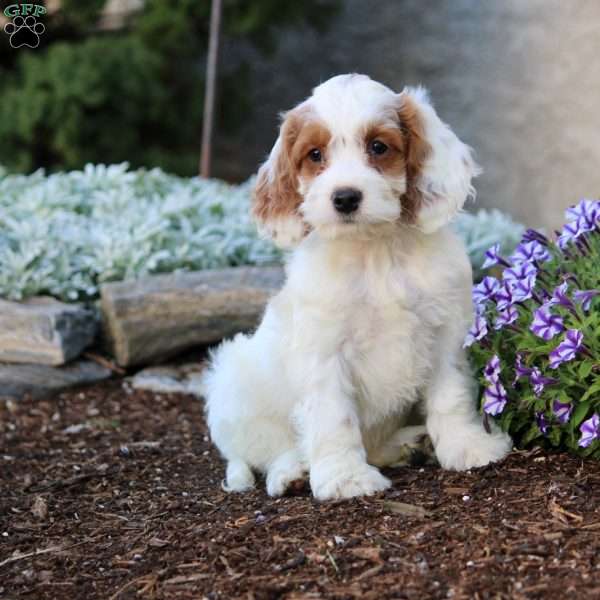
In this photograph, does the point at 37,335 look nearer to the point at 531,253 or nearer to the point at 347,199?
the point at 347,199


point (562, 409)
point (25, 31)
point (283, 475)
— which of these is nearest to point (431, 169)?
point (562, 409)

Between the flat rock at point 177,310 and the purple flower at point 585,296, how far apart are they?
289 centimetres

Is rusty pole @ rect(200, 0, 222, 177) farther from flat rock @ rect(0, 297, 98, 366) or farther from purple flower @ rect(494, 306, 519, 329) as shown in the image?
purple flower @ rect(494, 306, 519, 329)

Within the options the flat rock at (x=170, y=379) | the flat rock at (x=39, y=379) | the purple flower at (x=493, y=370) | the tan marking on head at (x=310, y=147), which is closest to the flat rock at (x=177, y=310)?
the flat rock at (x=170, y=379)

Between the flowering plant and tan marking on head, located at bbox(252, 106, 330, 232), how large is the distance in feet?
2.95

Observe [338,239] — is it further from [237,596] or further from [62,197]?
[62,197]

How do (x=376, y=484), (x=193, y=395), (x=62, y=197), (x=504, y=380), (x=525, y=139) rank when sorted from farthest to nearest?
(x=525, y=139) < (x=62, y=197) < (x=193, y=395) < (x=504, y=380) < (x=376, y=484)

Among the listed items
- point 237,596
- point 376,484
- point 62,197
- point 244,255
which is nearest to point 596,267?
point 376,484

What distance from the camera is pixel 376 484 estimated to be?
13.1 feet

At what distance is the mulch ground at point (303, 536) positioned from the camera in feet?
10.4

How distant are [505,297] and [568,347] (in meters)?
0.54

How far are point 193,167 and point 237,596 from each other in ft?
27.9

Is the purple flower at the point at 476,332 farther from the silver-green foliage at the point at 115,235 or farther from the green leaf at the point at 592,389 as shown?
the silver-green foliage at the point at 115,235

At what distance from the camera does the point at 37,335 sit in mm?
6422
